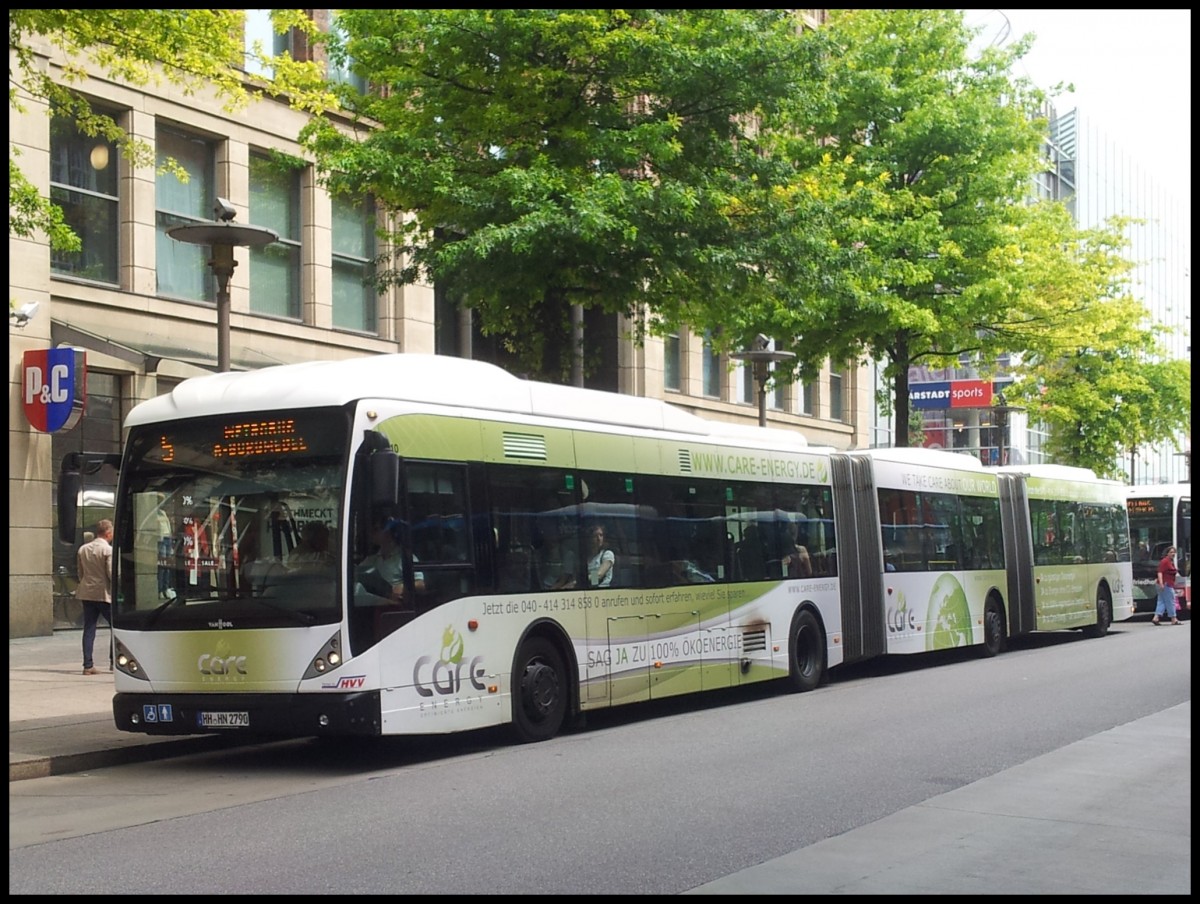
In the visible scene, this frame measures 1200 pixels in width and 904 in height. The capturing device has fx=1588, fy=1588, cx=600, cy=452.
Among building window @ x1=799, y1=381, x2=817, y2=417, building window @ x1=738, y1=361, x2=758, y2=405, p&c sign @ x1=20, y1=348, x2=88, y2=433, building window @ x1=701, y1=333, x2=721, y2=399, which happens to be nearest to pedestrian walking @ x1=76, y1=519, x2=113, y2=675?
p&c sign @ x1=20, y1=348, x2=88, y2=433

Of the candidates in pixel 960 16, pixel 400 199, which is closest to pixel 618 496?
pixel 400 199

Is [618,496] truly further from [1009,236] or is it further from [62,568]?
[1009,236]

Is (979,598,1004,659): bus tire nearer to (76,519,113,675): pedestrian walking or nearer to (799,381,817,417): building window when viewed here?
(76,519,113,675): pedestrian walking

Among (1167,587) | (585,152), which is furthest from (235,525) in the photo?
(1167,587)

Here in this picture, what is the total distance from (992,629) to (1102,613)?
650cm

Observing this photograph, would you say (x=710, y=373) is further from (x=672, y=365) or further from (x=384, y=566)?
(x=384, y=566)

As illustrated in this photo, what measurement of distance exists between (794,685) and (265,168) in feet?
41.7

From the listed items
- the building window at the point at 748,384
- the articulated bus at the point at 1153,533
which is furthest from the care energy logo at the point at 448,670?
the building window at the point at 748,384

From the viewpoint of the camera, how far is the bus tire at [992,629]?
80.1ft

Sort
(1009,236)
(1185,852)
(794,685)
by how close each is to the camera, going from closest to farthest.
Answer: (1185,852) < (794,685) < (1009,236)

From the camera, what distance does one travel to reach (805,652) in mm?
18797

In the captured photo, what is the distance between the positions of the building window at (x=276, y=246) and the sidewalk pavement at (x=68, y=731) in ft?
28.4

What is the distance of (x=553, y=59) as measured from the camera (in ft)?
62.6

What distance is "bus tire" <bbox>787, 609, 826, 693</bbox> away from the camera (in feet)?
60.0
